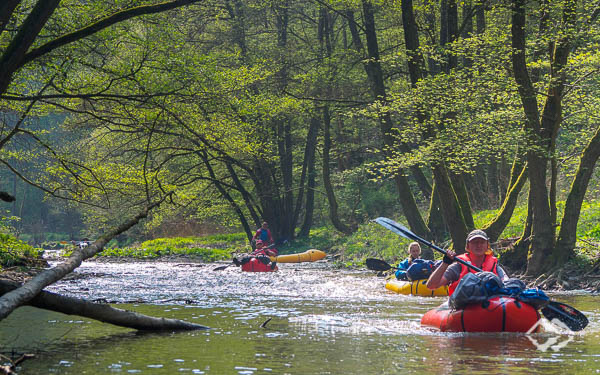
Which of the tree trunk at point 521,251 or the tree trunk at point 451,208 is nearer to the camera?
the tree trunk at point 521,251

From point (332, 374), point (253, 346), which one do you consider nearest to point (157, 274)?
point (253, 346)

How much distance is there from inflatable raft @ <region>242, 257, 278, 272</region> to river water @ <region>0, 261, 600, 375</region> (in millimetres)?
7039

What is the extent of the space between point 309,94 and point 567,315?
15074 mm

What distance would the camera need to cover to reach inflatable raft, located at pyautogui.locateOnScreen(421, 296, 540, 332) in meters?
7.27

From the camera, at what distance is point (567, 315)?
24.3 ft

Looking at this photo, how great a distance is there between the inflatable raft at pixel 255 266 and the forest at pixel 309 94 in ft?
10.5

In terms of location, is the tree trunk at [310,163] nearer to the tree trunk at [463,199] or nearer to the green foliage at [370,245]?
the green foliage at [370,245]

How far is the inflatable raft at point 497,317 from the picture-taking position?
23.9ft

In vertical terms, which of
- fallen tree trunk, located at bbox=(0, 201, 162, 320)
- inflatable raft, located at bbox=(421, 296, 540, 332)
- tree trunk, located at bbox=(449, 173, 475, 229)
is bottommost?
inflatable raft, located at bbox=(421, 296, 540, 332)

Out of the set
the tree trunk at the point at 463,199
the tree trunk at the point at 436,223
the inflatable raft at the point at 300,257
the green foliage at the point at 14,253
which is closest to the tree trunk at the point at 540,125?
the tree trunk at the point at 463,199

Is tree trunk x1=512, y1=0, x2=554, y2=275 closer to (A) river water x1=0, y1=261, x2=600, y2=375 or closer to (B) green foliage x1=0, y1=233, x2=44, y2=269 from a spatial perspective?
(A) river water x1=0, y1=261, x2=600, y2=375

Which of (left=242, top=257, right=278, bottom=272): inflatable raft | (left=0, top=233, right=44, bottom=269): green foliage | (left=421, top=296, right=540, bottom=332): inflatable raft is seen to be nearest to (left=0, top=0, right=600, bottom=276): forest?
Result: (left=0, top=233, right=44, bottom=269): green foliage

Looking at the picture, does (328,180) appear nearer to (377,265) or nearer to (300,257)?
(300,257)

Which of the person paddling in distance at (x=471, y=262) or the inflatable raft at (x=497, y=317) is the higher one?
the person paddling in distance at (x=471, y=262)
